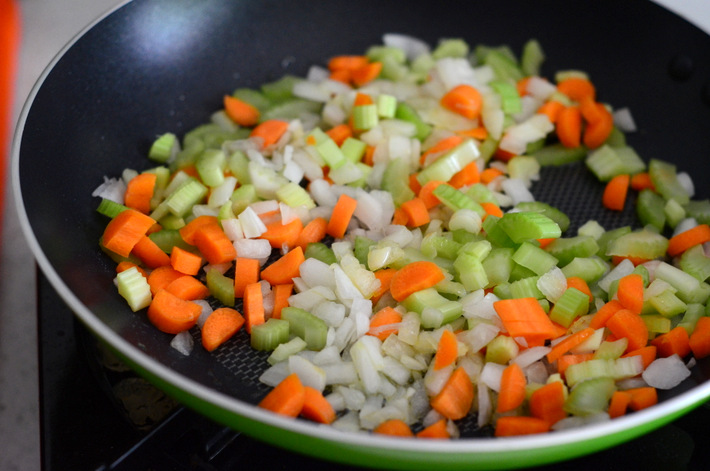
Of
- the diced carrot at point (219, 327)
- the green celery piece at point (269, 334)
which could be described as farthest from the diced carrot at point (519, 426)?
the diced carrot at point (219, 327)

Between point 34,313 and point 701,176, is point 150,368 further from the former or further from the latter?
point 701,176

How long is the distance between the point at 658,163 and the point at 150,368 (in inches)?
55.0

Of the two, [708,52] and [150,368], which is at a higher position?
[708,52]

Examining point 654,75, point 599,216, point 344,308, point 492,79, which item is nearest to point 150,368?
point 344,308

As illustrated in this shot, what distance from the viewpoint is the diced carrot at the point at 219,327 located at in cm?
135

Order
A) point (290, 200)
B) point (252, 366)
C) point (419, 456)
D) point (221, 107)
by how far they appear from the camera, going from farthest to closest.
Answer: point (221, 107)
point (290, 200)
point (252, 366)
point (419, 456)

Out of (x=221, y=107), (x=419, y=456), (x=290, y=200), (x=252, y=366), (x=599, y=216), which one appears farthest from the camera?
(x=221, y=107)

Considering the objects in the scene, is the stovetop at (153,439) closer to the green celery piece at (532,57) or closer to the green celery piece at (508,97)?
the green celery piece at (508,97)

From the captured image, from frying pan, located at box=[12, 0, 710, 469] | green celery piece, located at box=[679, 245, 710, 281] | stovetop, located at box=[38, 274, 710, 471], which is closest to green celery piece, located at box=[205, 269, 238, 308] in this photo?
frying pan, located at box=[12, 0, 710, 469]

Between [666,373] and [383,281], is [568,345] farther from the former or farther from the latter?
Answer: [383,281]

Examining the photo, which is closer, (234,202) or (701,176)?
(234,202)

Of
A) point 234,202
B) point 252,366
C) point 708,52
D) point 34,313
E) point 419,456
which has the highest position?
point 708,52

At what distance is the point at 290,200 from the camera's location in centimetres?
159

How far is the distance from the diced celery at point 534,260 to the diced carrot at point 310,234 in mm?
456
